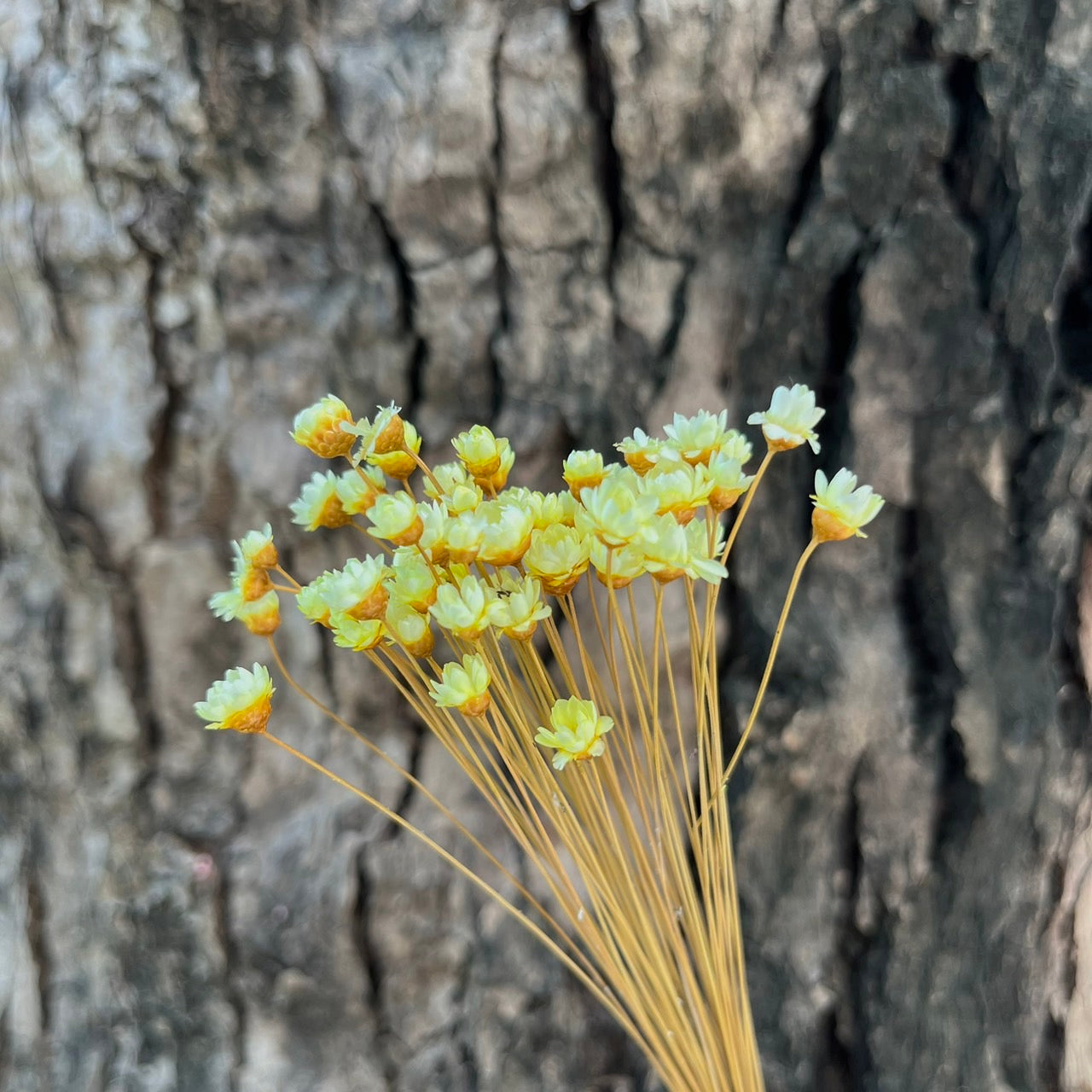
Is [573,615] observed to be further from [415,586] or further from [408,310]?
[408,310]

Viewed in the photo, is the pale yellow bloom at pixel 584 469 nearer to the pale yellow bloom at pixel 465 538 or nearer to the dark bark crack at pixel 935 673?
the pale yellow bloom at pixel 465 538

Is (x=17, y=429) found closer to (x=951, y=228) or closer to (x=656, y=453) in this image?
(x=656, y=453)

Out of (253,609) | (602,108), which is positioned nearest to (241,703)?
(253,609)

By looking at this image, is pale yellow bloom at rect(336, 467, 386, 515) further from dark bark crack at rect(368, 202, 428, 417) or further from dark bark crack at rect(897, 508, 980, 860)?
dark bark crack at rect(897, 508, 980, 860)

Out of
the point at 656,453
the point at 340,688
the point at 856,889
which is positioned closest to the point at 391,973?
the point at 340,688

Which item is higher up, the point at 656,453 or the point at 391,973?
the point at 656,453

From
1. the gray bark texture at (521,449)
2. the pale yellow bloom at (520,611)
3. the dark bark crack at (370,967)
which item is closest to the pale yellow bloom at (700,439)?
the pale yellow bloom at (520,611)
